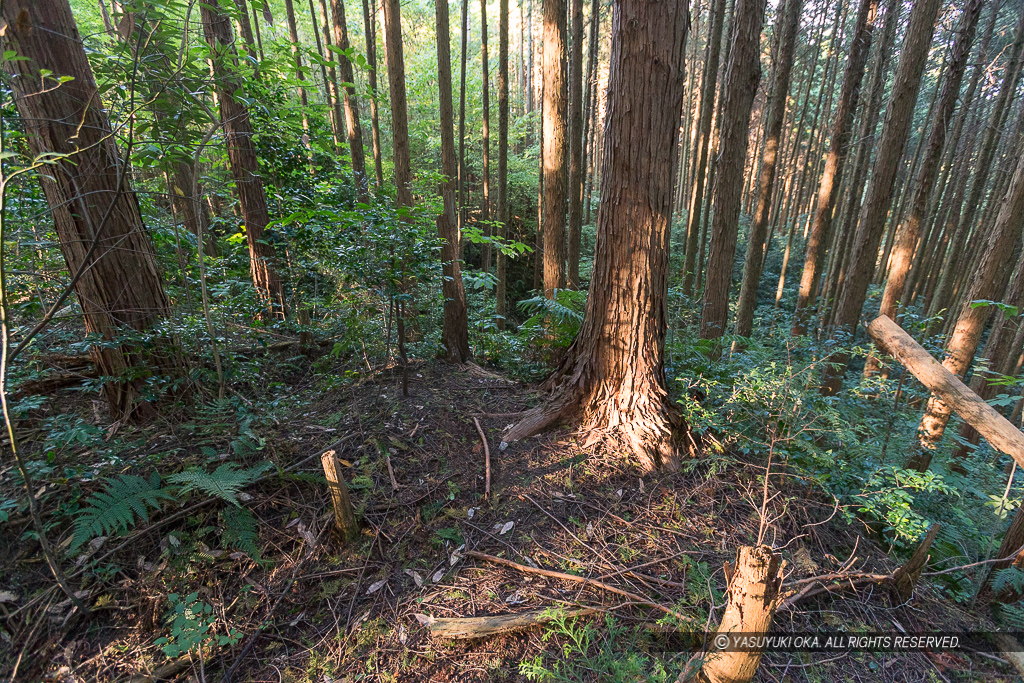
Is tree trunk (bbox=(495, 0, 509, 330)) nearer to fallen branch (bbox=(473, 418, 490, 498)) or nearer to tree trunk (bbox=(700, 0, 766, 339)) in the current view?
tree trunk (bbox=(700, 0, 766, 339))

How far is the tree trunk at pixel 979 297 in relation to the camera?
462cm

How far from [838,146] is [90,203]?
418 inches

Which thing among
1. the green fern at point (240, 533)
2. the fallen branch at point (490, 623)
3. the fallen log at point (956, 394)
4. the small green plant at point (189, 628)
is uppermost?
the fallen log at point (956, 394)

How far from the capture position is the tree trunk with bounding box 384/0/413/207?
225 inches

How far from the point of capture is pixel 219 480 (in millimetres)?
2457

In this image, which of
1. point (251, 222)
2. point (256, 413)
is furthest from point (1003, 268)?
point (251, 222)

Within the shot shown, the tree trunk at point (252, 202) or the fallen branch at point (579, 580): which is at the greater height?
the tree trunk at point (252, 202)

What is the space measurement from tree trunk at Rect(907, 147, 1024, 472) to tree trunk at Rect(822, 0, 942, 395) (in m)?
1.06

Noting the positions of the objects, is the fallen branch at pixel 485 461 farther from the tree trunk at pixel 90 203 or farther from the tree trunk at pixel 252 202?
the tree trunk at pixel 252 202

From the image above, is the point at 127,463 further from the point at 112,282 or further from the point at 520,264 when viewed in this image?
the point at 520,264

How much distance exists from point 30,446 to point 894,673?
218 inches

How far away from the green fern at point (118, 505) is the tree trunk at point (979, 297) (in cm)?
670

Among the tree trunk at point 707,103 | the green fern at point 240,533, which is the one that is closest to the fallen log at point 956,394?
the green fern at point 240,533

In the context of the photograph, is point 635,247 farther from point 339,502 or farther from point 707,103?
point 707,103
